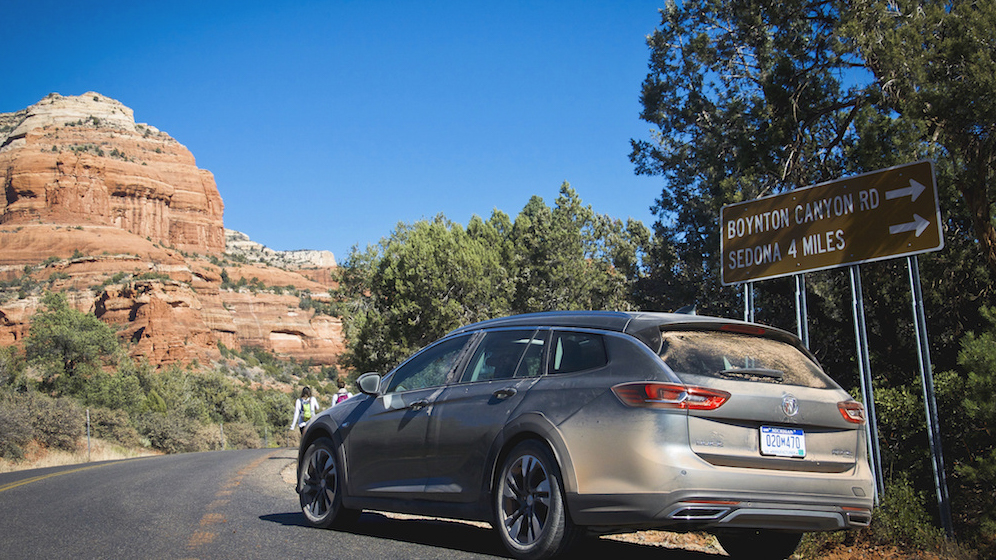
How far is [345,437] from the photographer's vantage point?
283 inches

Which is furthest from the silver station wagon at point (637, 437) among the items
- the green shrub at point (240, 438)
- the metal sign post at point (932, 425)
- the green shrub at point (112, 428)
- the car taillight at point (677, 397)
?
the green shrub at point (240, 438)

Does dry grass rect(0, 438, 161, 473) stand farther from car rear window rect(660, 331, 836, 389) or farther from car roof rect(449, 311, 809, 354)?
car rear window rect(660, 331, 836, 389)

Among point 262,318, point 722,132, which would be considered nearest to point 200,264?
point 262,318

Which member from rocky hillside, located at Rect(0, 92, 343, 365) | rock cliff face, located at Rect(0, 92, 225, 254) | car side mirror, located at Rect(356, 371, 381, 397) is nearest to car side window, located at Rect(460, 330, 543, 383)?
car side mirror, located at Rect(356, 371, 381, 397)

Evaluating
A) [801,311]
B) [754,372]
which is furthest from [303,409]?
[754,372]

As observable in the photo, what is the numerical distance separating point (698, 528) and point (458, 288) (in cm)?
3213

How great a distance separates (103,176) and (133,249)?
1804 centimetres

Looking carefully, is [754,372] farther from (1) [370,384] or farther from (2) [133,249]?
(2) [133,249]

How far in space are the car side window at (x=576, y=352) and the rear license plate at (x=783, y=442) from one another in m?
1.02

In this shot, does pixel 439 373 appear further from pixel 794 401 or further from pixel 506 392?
pixel 794 401

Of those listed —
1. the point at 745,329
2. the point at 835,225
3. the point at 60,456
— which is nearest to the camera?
the point at 745,329

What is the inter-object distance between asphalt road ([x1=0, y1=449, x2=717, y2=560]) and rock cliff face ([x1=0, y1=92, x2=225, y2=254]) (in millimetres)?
122518

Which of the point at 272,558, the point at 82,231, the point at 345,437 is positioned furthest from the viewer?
the point at 82,231

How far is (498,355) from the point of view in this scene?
6.18 m
